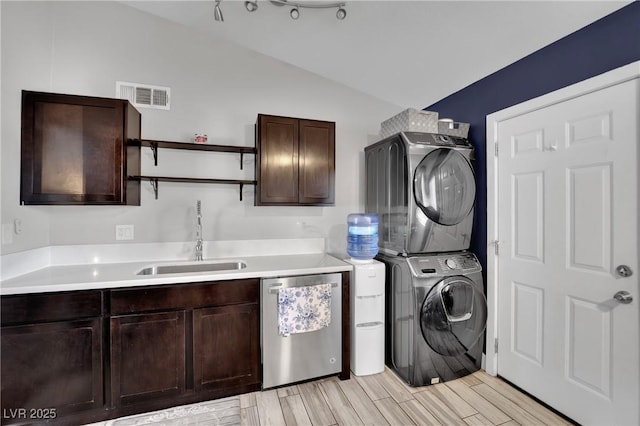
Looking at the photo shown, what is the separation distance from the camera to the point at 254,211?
8.77ft

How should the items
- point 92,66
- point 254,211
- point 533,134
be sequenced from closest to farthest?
point 533,134 < point 92,66 < point 254,211

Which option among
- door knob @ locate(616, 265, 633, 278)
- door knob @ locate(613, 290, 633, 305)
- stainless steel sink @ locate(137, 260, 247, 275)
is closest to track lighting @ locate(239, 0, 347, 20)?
stainless steel sink @ locate(137, 260, 247, 275)

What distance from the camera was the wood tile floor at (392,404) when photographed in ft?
5.95

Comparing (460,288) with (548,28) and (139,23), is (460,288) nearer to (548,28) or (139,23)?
(548,28)

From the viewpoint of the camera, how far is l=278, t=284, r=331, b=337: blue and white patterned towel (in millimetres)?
2051

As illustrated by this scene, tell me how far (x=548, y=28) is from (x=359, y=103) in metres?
1.59

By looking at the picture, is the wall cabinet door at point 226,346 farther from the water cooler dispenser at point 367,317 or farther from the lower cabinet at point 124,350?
the water cooler dispenser at point 367,317

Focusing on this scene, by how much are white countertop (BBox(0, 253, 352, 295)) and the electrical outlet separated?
224mm

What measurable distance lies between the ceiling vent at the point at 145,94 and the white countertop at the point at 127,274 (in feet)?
4.36

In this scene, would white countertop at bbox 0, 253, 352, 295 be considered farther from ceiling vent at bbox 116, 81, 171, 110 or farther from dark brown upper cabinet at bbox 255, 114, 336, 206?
ceiling vent at bbox 116, 81, 171, 110

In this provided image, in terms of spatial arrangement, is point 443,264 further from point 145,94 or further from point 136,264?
point 145,94

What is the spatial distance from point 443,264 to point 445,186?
0.63 meters

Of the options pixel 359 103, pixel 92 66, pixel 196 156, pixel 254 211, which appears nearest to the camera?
pixel 92 66

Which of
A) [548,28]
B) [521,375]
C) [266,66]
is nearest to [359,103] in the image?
[266,66]
